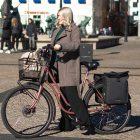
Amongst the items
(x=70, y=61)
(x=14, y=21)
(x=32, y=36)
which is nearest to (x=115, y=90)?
(x=70, y=61)

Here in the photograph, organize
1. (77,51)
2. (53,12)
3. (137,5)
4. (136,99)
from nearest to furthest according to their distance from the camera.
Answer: (77,51)
(136,99)
(53,12)
(137,5)

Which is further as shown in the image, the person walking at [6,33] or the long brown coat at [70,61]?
the person walking at [6,33]

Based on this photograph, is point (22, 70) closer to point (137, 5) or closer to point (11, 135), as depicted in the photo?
point (11, 135)

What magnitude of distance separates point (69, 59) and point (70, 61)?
1.1 inches

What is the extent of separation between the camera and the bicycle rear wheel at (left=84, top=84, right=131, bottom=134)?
301 inches

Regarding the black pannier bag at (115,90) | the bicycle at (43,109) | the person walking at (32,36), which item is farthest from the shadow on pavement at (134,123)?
the person walking at (32,36)

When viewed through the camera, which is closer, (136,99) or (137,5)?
(136,99)

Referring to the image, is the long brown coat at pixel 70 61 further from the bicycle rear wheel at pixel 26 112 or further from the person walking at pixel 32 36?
the person walking at pixel 32 36

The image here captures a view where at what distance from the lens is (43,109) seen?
24.3ft

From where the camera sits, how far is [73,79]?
23.9ft

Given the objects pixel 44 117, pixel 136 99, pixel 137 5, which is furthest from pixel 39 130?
pixel 137 5

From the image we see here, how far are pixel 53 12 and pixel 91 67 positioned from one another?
124 feet

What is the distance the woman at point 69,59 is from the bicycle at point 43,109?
133mm

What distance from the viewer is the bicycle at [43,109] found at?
287 inches
